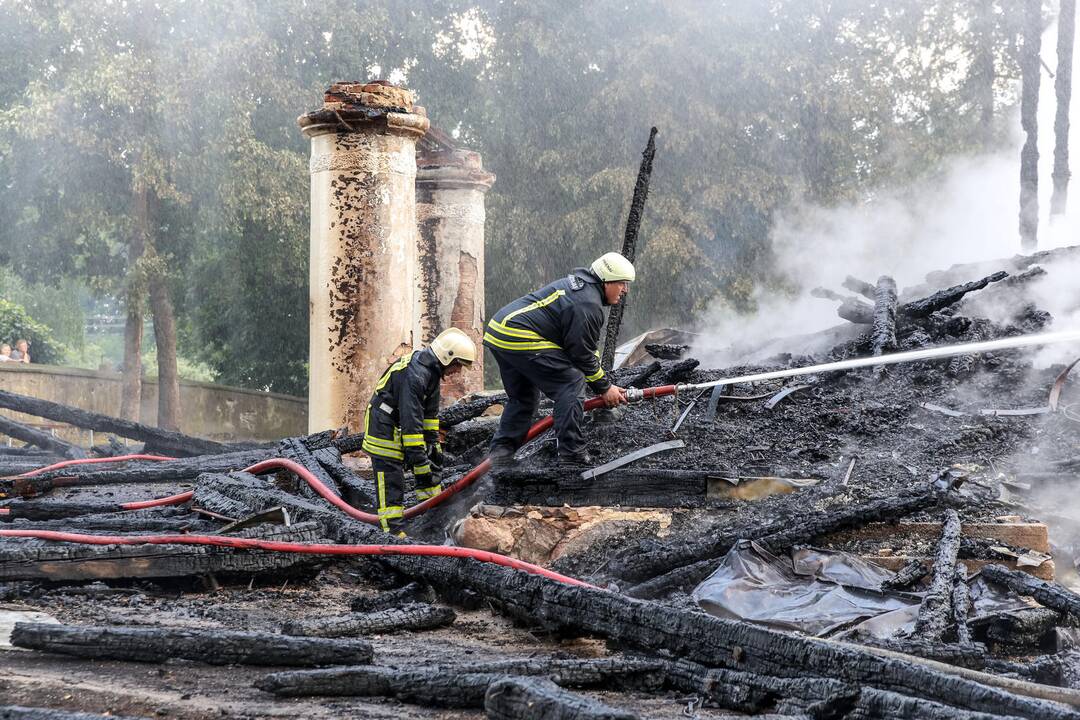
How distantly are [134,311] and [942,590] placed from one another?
57.1 feet

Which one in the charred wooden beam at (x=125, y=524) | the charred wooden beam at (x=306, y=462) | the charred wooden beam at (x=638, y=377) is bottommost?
the charred wooden beam at (x=125, y=524)

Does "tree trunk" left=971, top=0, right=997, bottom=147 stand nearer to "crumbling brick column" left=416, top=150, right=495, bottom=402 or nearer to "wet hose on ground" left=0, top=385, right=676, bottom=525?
"crumbling brick column" left=416, top=150, right=495, bottom=402

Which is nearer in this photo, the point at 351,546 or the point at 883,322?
the point at 351,546

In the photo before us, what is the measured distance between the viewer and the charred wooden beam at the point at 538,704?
10.3 feet

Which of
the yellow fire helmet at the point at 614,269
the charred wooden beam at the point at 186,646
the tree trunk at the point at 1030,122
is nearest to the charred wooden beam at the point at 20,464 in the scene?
the yellow fire helmet at the point at 614,269

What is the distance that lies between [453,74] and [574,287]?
1747cm

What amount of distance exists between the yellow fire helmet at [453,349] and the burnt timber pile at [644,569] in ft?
2.77

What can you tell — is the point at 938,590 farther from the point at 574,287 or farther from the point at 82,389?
the point at 82,389

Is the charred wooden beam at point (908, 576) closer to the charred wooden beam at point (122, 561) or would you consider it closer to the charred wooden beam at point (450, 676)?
the charred wooden beam at point (450, 676)

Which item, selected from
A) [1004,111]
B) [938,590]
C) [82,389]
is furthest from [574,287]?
[1004,111]

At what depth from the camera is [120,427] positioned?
12.8m

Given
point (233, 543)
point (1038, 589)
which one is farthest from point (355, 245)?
point (1038, 589)

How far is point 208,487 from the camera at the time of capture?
8250mm

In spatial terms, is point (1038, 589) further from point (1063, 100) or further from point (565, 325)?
point (1063, 100)
